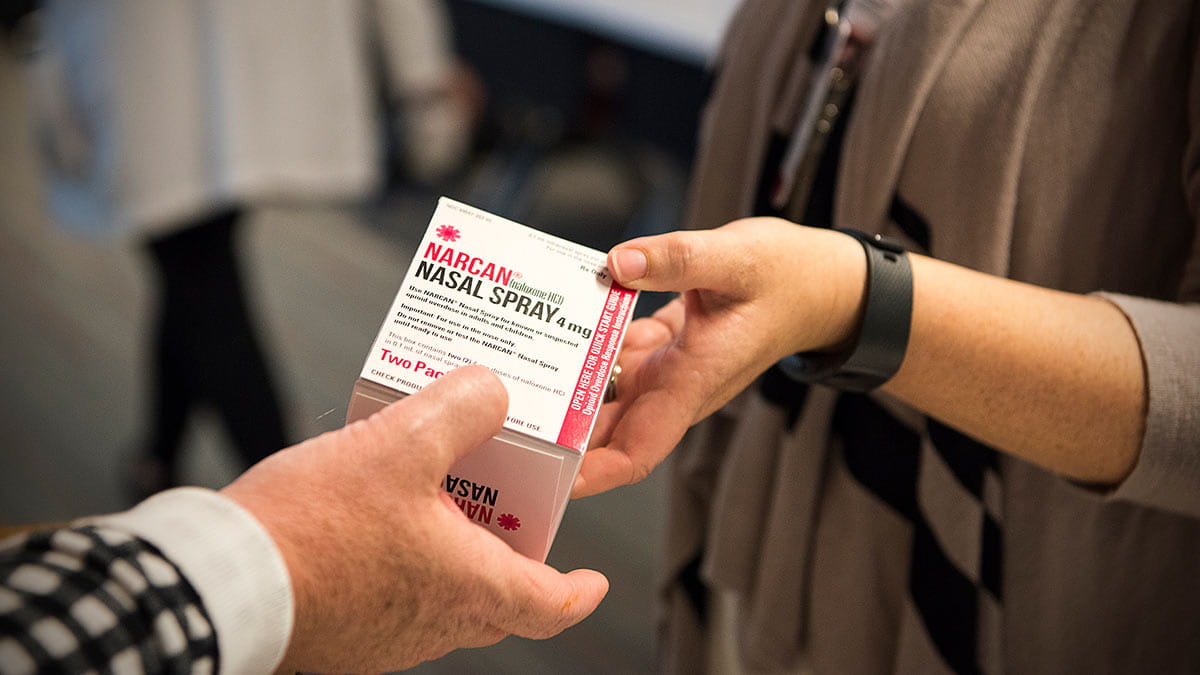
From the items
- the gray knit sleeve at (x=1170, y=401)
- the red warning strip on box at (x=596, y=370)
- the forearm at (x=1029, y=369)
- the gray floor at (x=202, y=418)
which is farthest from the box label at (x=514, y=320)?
the gray floor at (x=202, y=418)

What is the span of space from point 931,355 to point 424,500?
0.43 meters

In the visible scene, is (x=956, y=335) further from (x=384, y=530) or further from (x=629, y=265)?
(x=384, y=530)

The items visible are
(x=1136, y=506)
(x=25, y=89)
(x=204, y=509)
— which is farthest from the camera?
(x=25, y=89)

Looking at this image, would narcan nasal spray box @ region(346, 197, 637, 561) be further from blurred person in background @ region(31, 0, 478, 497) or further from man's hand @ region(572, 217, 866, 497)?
blurred person in background @ region(31, 0, 478, 497)

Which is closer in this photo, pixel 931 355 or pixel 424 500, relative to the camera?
pixel 424 500

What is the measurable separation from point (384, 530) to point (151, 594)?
0.13 metres

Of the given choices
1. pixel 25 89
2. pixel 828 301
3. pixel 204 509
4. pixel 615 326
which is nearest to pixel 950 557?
pixel 828 301

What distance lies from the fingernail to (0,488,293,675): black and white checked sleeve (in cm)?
29

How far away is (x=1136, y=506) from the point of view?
707 millimetres

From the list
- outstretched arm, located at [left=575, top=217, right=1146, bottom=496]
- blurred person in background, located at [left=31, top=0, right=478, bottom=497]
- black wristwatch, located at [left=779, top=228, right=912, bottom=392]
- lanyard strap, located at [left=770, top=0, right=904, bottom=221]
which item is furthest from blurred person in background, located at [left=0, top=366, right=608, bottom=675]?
blurred person in background, located at [left=31, top=0, right=478, bottom=497]

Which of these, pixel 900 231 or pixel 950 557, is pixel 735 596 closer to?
pixel 950 557

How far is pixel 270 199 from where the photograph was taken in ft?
4.65

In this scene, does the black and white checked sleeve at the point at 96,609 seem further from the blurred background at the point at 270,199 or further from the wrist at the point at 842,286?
the wrist at the point at 842,286

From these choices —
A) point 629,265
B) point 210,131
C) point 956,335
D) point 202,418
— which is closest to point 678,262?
point 629,265
